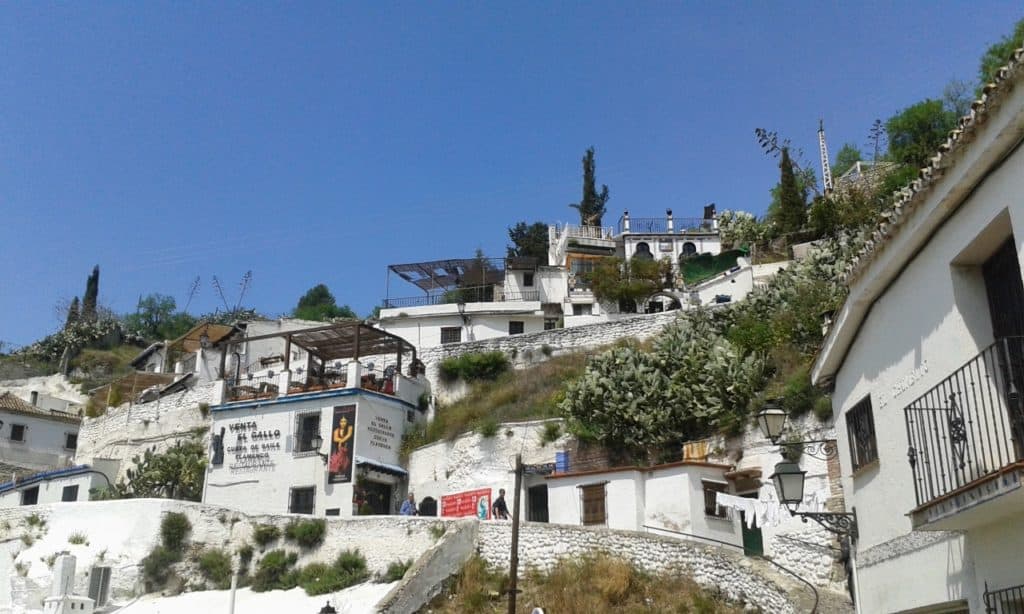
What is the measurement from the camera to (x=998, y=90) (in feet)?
27.5

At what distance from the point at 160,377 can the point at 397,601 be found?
36.7m

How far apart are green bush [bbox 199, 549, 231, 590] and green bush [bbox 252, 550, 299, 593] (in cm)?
109

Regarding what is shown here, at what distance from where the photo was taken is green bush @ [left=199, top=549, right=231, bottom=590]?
30016 mm

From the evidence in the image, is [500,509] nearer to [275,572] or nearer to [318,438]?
[275,572]

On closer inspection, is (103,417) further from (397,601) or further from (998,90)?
(998,90)

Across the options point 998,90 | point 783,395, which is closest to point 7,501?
point 783,395

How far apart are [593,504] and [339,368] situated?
56.0 ft

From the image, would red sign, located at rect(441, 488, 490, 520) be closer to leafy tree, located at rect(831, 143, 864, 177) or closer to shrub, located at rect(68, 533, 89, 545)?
shrub, located at rect(68, 533, 89, 545)

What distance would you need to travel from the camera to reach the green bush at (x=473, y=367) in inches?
1604

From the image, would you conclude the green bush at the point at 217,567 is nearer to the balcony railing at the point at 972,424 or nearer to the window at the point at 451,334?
the window at the point at 451,334

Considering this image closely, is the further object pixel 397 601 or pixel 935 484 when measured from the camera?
pixel 397 601

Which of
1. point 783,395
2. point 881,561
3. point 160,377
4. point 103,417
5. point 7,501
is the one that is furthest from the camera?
point 160,377

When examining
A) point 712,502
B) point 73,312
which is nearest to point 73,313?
point 73,312

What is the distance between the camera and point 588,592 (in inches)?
894
